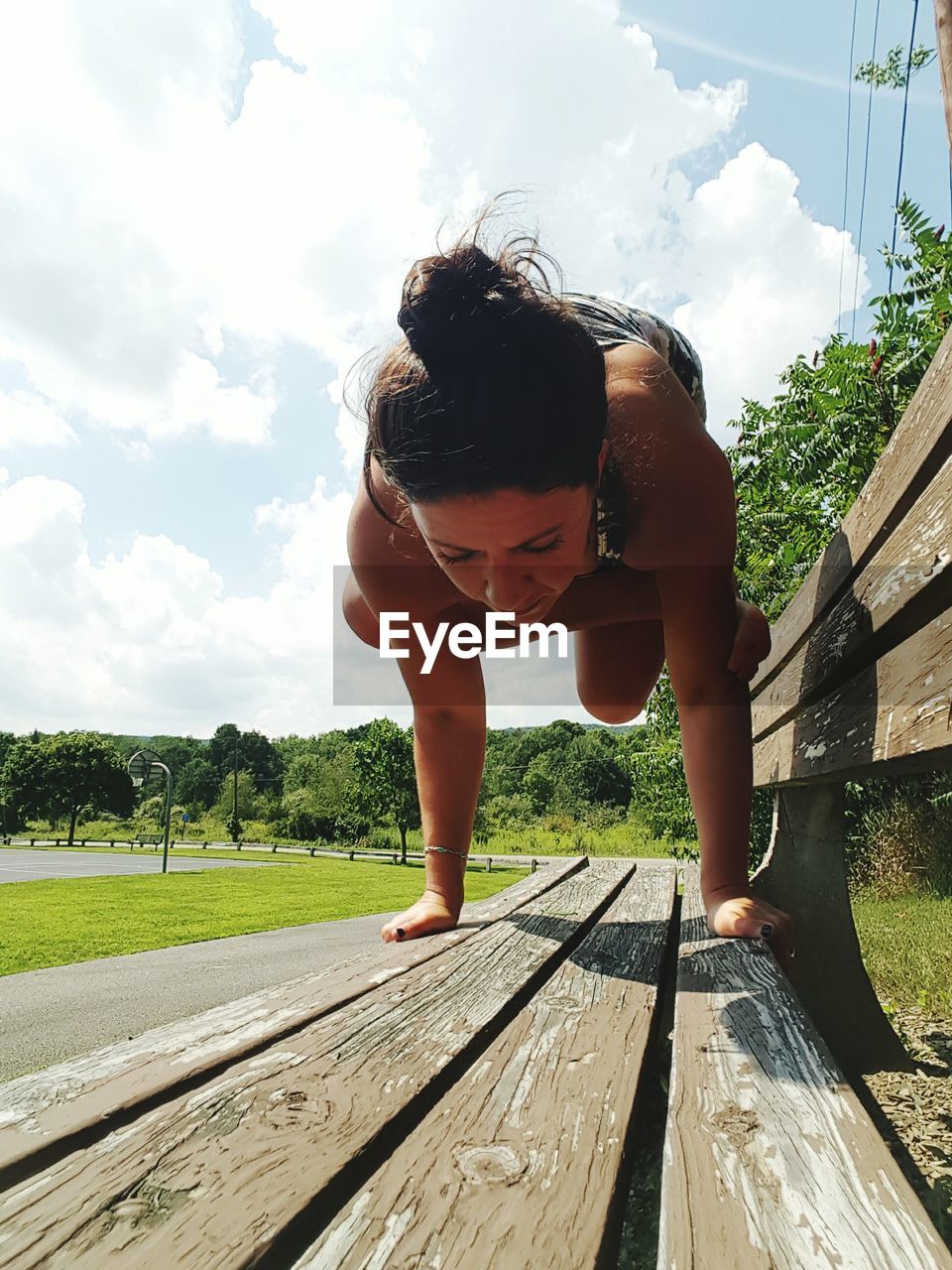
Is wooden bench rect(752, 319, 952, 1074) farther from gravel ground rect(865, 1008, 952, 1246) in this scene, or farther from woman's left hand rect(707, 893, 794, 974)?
woman's left hand rect(707, 893, 794, 974)

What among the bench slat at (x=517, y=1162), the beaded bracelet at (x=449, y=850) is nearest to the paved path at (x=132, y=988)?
the beaded bracelet at (x=449, y=850)

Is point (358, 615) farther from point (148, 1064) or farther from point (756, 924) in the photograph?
point (148, 1064)

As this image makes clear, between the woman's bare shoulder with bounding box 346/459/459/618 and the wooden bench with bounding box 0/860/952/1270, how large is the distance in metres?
1.05

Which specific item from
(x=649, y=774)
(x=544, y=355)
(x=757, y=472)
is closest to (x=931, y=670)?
(x=544, y=355)

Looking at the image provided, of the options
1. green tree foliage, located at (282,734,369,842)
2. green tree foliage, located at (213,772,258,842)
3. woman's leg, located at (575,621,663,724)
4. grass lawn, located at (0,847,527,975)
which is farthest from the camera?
green tree foliage, located at (213,772,258,842)

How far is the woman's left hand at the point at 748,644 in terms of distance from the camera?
179cm

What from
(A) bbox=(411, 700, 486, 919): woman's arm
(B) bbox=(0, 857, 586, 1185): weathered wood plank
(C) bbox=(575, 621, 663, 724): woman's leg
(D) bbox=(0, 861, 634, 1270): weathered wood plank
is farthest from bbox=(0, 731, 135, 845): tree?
(D) bbox=(0, 861, 634, 1270): weathered wood plank

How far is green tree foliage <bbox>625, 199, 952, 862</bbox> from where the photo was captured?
174 inches

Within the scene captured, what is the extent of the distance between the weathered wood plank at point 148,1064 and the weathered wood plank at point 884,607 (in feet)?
2.80

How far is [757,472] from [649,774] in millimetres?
2916

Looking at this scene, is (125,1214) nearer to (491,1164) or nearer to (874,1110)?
(491,1164)

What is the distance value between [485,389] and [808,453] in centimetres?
410

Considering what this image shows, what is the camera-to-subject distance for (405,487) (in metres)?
1.62

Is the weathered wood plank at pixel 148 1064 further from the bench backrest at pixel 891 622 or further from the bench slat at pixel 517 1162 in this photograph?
the bench backrest at pixel 891 622
